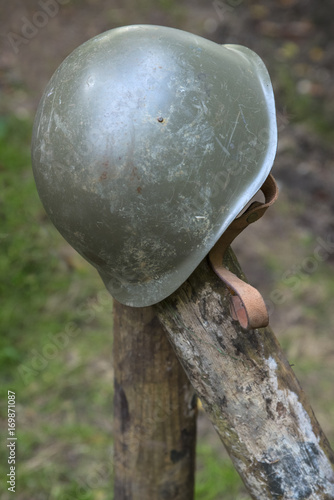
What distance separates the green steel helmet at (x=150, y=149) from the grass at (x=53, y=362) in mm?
1671

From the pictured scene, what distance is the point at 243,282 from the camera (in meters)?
1.48

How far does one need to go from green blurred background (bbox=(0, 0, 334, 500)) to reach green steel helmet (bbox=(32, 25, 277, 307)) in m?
1.72

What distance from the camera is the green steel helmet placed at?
1.45 meters

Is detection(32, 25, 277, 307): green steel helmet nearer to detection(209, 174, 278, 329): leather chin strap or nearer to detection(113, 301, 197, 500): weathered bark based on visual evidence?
detection(209, 174, 278, 329): leather chin strap

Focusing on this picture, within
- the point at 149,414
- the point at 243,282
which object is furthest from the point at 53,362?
the point at 243,282

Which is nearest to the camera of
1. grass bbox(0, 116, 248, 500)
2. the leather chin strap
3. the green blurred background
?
the leather chin strap

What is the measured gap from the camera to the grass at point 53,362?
9.47 feet

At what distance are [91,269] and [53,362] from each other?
78 centimetres

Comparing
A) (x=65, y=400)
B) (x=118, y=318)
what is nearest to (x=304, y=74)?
(x=65, y=400)

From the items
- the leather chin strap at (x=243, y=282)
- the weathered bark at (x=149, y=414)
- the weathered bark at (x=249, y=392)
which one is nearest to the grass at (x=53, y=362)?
the weathered bark at (x=149, y=414)

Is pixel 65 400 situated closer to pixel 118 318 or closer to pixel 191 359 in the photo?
pixel 118 318

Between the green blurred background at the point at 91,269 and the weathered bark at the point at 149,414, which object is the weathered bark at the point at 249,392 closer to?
the weathered bark at the point at 149,414

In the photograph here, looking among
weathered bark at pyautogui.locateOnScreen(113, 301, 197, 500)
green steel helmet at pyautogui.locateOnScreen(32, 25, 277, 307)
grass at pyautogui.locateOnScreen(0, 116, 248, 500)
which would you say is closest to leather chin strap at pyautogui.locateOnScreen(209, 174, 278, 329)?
green steel helmet at pyautogui.locateOnScreen(32, 25, 277, 307)

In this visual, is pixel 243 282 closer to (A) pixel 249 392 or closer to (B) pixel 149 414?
(A) pixel 249 392
